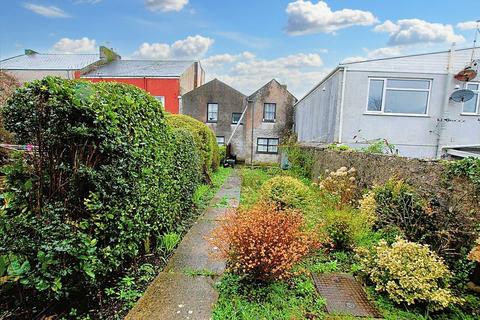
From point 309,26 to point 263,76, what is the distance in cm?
735

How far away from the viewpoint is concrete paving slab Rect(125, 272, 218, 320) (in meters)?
2.52

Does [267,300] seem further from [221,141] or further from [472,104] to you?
[221,141]

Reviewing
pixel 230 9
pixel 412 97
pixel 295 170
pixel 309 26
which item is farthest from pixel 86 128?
pixel 309 26

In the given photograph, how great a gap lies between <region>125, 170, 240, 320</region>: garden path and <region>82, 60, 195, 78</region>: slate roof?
62.0 feet

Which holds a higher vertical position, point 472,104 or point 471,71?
point 471,71

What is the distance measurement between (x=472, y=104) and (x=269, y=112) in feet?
39.3

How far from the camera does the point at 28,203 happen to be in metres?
2.46

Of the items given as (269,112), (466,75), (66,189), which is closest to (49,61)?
(269,112)

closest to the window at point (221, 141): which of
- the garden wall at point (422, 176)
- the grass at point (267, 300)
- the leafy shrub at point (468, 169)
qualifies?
the garden wall at point (422, 176)

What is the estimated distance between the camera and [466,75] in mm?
9641

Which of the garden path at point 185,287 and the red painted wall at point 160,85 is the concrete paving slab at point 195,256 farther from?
the red painted wall at point 160,85

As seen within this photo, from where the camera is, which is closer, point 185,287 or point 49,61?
point 185,287

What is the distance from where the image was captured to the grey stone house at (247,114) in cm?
1991

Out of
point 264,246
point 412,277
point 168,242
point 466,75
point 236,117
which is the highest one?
point 466,75
